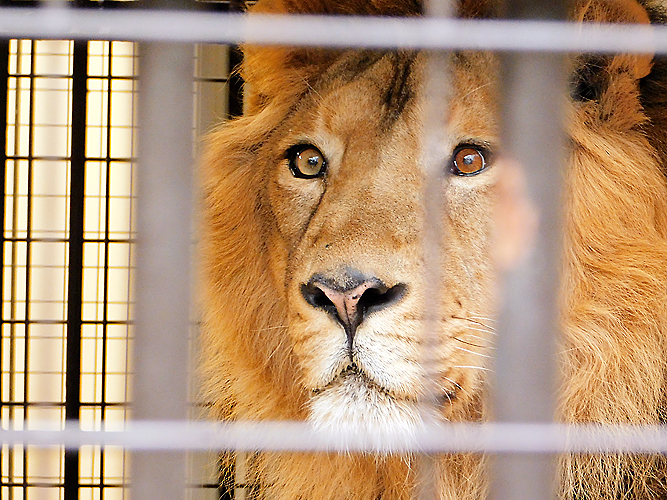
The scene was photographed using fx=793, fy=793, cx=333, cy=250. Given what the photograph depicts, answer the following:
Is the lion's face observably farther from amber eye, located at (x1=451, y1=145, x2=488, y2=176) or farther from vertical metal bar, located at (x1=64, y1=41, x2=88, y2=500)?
vertical metal bar, located at (x1=64, y1=41, x2=88, y2=500)

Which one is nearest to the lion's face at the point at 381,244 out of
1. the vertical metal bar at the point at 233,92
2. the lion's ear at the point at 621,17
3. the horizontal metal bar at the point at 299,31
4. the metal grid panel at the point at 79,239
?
the lion's ear at the point at 621,17

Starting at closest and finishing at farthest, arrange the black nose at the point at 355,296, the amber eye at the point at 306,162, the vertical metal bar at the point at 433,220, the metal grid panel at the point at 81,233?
the vertical metal bar at the point at 433,220
the black nose at the point at 355,296
the amber eye at the point at 306,162
the metal grid panel at the point at 81,233

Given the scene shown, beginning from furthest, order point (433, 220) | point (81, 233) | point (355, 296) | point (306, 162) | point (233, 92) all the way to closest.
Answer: point (81, 233)
point (233, 92)
point (306, 162)
point (355, 296)
point (433, 220)

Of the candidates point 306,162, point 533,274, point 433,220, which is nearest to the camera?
point 533,274

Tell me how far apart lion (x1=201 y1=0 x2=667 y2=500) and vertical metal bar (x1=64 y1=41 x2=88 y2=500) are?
3.07ft

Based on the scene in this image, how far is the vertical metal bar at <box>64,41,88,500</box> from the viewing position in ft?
8.86

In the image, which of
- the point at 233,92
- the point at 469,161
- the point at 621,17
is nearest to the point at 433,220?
the point at 469,161

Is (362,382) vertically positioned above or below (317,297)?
below

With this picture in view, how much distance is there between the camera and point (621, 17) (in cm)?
141

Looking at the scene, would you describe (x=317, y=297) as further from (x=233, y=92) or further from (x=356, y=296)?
(x=233, y=92)

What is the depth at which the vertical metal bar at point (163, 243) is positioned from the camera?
28.3 inches

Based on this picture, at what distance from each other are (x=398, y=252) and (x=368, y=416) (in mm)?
284

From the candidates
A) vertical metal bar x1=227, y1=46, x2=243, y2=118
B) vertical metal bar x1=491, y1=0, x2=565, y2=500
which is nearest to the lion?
vertical metal bar x1=491, y1=0, x2=565, y2=500

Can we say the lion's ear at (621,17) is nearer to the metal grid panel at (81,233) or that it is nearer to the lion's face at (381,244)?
the lion's face at (381,244)
